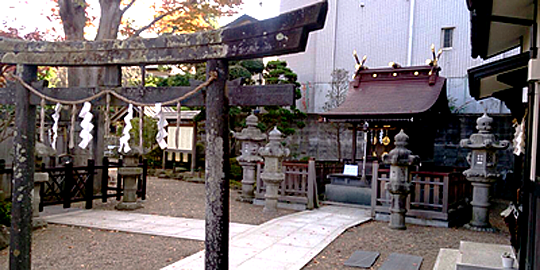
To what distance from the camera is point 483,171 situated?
1003 centimetres

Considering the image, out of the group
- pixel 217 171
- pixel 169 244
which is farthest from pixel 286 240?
pixel 217 171

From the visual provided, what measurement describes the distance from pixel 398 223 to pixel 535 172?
574 cm

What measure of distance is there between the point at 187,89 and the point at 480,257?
4.56m

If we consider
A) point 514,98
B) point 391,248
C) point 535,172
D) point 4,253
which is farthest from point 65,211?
point 514,98

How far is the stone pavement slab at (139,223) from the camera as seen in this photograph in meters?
8.70

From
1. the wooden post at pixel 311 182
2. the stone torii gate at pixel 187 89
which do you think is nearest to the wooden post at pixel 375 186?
the wooden post at pixel 311 182

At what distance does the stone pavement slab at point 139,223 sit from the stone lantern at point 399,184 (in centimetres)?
346

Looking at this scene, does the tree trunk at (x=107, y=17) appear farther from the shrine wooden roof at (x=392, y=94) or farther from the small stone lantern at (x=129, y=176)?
the shrine wooden roof at (x=392, y=94)

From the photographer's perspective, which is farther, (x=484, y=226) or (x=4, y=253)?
(x=484, y=226)

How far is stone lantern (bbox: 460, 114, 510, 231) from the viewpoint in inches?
392

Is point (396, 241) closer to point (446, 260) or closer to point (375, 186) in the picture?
point (446, 260)

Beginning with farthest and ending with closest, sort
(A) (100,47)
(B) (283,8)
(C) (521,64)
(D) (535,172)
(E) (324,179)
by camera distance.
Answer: (B) (283,8) → (E) (324,179) → (C) (521,64) → (A) (100,47) → (D) (535,172)

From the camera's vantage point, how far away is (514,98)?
29.8ft

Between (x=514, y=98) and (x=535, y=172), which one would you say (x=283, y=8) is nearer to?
(x=514, y=98)
